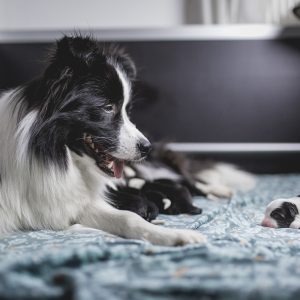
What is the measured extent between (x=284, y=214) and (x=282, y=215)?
2cm

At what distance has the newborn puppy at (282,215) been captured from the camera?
7.55ft

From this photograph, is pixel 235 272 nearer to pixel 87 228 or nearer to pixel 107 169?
pixel 87 228

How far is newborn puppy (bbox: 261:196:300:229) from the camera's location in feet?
7.55

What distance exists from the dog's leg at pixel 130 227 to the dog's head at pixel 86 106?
24 cm

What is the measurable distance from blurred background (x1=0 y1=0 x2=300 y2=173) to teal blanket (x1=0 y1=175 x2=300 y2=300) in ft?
8.69

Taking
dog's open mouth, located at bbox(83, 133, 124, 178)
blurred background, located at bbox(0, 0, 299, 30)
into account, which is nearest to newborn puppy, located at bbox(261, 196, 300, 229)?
dog's open mouth, located at bbox(83, 133, 124, 178)

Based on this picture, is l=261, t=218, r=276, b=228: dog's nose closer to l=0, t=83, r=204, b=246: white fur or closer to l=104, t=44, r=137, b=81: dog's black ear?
l=0, t=83, r=204, b=246: white fur

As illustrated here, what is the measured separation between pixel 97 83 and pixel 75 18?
3.53 meters

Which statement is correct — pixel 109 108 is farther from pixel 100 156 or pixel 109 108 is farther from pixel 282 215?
pixel 282 215

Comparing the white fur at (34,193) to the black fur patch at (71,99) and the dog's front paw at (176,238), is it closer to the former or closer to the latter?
the black fur patch at (71,99)

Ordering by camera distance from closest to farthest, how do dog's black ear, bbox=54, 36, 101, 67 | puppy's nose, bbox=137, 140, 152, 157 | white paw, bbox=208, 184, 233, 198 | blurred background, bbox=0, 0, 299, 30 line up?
1. dog's black ear, bbox=54, 36, 101, 67
2. puppy's nose, bbox=137, 140, 152, 157
3. white paw, bbox=208, 184, 233, 198
4. blurred background, bbox=0, 0, 299, 30

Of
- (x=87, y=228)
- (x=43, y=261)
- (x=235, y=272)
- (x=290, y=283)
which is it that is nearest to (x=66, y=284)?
(x=43, y=261)

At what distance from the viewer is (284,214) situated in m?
2.34

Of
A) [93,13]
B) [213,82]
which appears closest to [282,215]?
[213,82]
